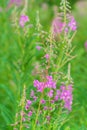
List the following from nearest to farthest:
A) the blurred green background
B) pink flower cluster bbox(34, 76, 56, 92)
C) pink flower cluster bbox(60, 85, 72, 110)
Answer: pink flower cluster bbox(34, 76, 56, 92) < pink flower cluster bbox(60, 85, 72, 110) < the blurred green background

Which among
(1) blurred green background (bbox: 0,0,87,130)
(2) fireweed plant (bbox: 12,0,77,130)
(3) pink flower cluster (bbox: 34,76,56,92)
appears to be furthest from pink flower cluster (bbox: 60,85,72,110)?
(1) blurred green background (bbox: 0,0,87,130)

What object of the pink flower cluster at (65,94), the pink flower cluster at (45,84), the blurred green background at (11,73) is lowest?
the blurred green background at (11,73)

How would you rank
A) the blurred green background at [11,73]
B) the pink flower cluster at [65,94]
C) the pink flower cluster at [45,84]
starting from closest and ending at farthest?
the pink flower cluster at [45,84], the pink flower cluster at [65,94], the blurred green background at [11,73]

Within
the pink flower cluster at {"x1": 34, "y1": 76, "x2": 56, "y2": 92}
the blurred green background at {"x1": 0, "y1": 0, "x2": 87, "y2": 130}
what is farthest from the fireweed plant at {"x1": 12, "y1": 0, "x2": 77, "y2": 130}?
the blurred green background at {"x1": 0, "y1": 0, "x2": 87, "y2": 130}

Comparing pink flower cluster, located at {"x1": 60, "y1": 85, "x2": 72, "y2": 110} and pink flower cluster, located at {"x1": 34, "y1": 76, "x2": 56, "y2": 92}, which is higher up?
pink flower cluster, located at {"x1": 34, "y1": 76, "x2": 56, "y2": 92}

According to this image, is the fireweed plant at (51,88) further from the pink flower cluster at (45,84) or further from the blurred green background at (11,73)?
the blurred green background at (11,73)

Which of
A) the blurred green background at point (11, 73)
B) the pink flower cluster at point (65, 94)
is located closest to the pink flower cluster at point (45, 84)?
the pink flower cluster at point (65, 94)

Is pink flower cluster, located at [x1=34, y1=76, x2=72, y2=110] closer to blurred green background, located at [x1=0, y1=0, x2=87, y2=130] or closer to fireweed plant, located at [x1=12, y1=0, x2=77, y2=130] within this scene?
fireweed plant, located at [x1=12, y1=0, x2=77, y2=130]

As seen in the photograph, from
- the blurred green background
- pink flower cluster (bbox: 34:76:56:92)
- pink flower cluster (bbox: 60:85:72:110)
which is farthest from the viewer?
the blurred green background

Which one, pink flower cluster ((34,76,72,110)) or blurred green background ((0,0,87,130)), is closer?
pink flower cluster ((34,76,72,110))

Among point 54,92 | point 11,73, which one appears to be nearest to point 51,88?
point 54,92

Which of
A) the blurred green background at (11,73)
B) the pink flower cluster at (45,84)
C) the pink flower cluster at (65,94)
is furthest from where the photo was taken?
the blurred green background at (11,73)

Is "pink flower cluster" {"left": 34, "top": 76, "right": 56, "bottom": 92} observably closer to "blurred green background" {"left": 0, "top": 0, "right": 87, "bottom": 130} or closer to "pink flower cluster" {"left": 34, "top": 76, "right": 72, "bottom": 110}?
"pink flower cluster" {"left": 34, "top": 76, "right": 72, "bottom": 110}

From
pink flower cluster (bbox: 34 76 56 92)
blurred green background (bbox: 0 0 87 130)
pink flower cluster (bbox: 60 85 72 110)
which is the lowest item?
blurred green background (bbox: 0 0 87 130)
